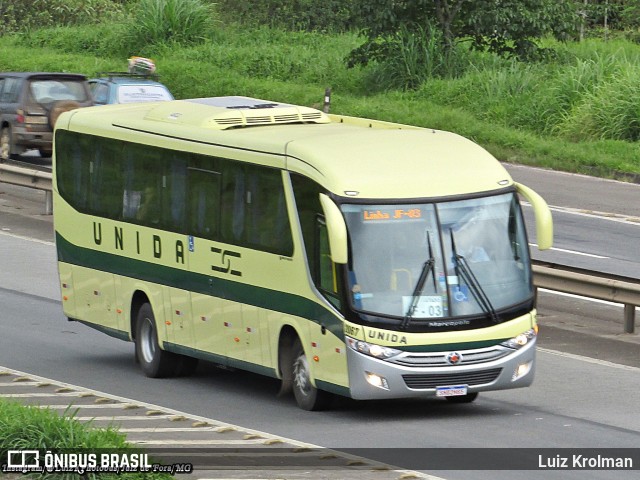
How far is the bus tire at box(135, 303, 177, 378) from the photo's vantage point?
1720cm

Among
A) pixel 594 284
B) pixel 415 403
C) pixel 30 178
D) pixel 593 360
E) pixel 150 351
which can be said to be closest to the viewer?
pixel 415 403

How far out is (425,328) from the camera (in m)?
13.9

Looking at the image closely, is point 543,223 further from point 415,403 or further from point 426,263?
point 415,403

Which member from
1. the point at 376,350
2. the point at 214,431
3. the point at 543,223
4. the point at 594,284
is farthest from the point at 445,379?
the point at 594,284

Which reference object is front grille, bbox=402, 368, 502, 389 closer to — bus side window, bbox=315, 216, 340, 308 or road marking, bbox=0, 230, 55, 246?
bus side window, bbox=315, 216, 340, 308

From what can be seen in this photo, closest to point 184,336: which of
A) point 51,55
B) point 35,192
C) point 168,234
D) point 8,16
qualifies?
point 168,234

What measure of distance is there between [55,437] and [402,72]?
2848 cm

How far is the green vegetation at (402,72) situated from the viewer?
32.9 m

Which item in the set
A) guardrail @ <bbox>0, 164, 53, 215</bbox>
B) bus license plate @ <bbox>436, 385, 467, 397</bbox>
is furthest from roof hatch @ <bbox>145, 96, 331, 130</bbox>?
guardrail @ <bbox>0, 164, 53, 215</bbox>

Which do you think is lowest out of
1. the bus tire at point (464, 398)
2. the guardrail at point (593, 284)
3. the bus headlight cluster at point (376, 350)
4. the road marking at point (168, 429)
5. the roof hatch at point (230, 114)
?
the guardrail at point (593, 284)

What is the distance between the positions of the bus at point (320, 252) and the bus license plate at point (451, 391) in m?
0.01

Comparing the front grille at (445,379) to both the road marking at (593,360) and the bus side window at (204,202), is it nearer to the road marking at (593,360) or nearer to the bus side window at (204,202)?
the bus side window at (204,202)

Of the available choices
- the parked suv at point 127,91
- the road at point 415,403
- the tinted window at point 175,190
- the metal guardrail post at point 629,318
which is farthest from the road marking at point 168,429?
the parked suv at point 127,91

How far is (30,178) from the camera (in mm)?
29156
